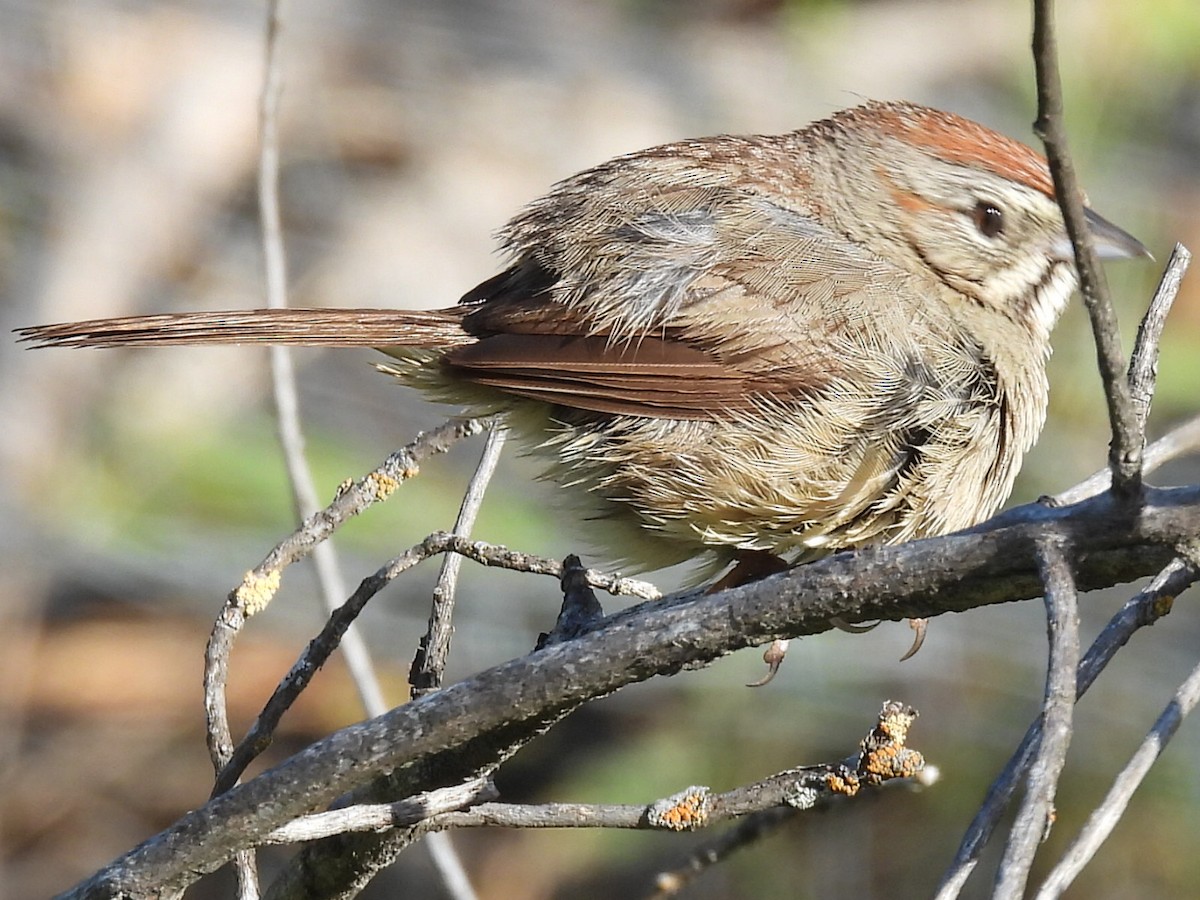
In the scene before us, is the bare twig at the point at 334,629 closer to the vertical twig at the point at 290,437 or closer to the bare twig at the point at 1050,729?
the vertical twig at the point at 290,437

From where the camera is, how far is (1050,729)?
1.71 metres

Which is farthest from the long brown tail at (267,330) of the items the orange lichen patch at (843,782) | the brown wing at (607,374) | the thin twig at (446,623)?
the orange lichen patch at (843,782)

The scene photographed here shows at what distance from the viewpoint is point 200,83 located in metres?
7.54


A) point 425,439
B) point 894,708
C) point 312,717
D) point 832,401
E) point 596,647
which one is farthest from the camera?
point 312,717

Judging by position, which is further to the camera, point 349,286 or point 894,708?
point 349,286

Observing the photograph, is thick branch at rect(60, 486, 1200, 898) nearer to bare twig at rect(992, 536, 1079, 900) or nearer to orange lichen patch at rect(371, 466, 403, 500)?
bare twig at rect(992, 536, 1079, 900)

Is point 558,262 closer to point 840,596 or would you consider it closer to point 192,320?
point 192,320

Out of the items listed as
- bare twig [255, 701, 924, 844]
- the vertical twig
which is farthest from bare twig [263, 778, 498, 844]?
the vertical twig

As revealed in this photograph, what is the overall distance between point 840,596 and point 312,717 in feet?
14.3

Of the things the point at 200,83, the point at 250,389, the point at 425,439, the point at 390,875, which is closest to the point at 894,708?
the point at 425,439

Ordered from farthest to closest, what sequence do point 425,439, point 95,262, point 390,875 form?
1. point 95,262
2. point 390,875
3. point 425,439

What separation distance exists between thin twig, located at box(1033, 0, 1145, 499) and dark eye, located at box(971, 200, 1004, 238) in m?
1.88

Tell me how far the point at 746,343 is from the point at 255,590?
1227 mm

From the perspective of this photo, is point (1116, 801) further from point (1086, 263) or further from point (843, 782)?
point (1086, 263)
